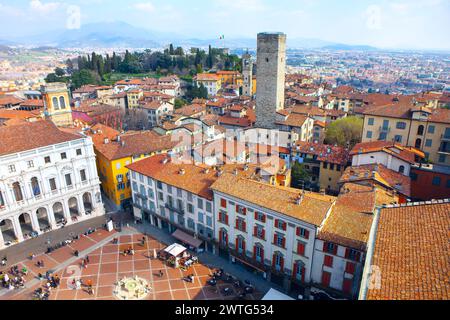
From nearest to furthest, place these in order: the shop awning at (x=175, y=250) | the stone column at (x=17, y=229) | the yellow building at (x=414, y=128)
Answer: the shop awning at (x=175, y=250)
the stone column at (x=17, y=229)
the yellow building at (x=414, y=128)

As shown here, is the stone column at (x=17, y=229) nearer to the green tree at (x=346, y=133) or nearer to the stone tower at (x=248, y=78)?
the green tree at (x=346, y=133)

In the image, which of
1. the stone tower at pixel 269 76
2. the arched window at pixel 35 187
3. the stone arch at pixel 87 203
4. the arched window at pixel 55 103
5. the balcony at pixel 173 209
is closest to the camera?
the balcony at pixel 173 209

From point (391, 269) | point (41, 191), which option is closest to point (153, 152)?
point (41, 191)

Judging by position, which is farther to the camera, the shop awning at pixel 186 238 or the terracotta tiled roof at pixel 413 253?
the shop awning at pixel 186 238

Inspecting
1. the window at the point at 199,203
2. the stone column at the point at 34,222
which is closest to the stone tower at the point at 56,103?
the stone column at the point at 34,222

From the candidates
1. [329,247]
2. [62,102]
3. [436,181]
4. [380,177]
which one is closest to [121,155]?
[62,102]

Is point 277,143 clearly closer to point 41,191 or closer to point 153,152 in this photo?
point 153,152
